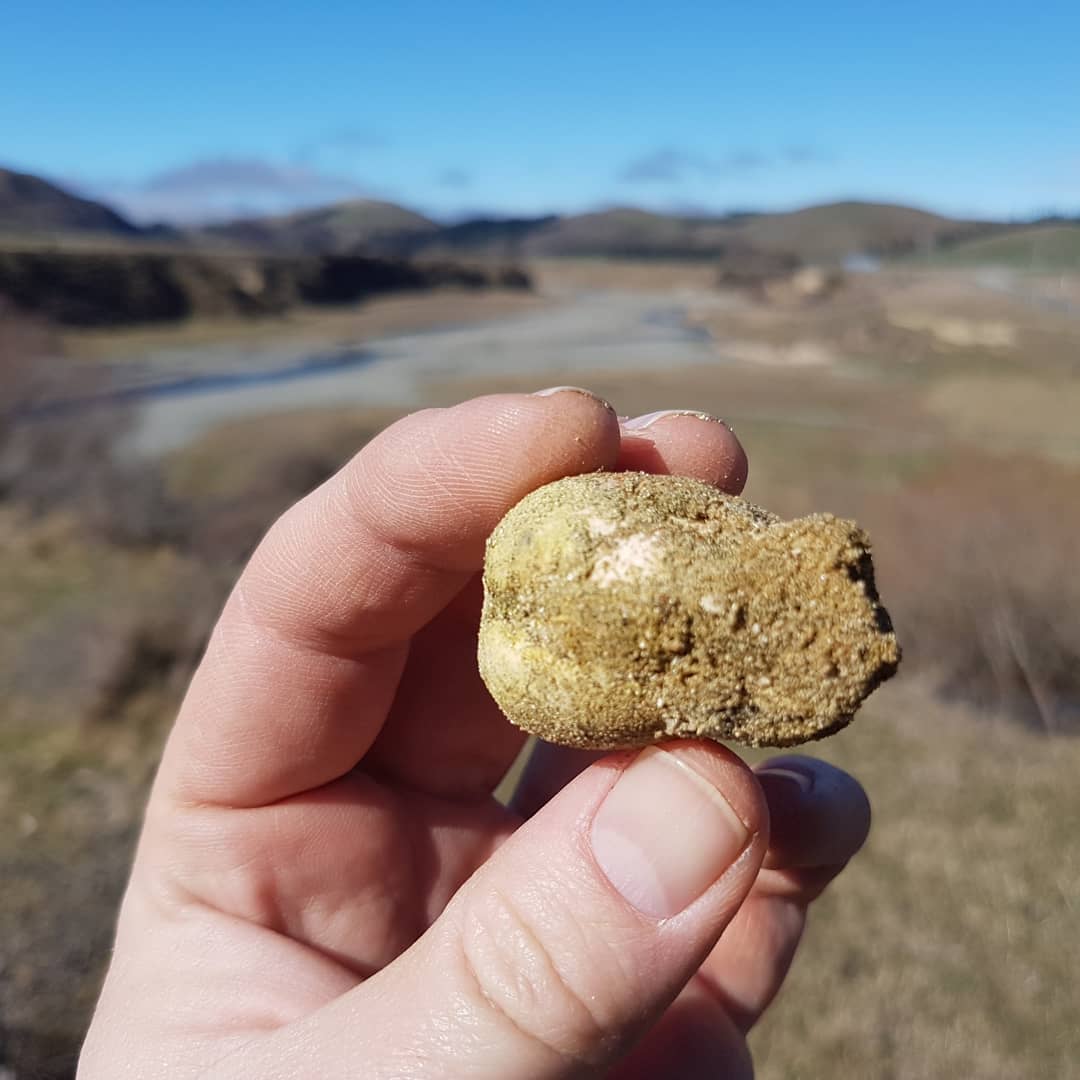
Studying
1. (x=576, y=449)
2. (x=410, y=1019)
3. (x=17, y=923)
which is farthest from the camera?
(x=17, y=923)

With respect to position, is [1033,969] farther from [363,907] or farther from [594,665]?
[594,665]

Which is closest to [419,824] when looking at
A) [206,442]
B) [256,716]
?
[256,716]

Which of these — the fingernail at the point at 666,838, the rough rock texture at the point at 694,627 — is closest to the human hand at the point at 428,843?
the fingernail at the point at 666,838

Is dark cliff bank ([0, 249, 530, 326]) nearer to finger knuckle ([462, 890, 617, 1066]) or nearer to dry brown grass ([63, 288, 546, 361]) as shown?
dry brown grass ([63, 288, 546, 361])

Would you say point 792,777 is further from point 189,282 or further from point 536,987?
point 189,282

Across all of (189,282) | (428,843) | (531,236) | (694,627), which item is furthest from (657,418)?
(531,236)

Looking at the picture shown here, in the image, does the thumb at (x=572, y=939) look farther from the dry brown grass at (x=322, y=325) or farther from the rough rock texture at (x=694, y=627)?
the dry brown grass at (x=322, y=325)
